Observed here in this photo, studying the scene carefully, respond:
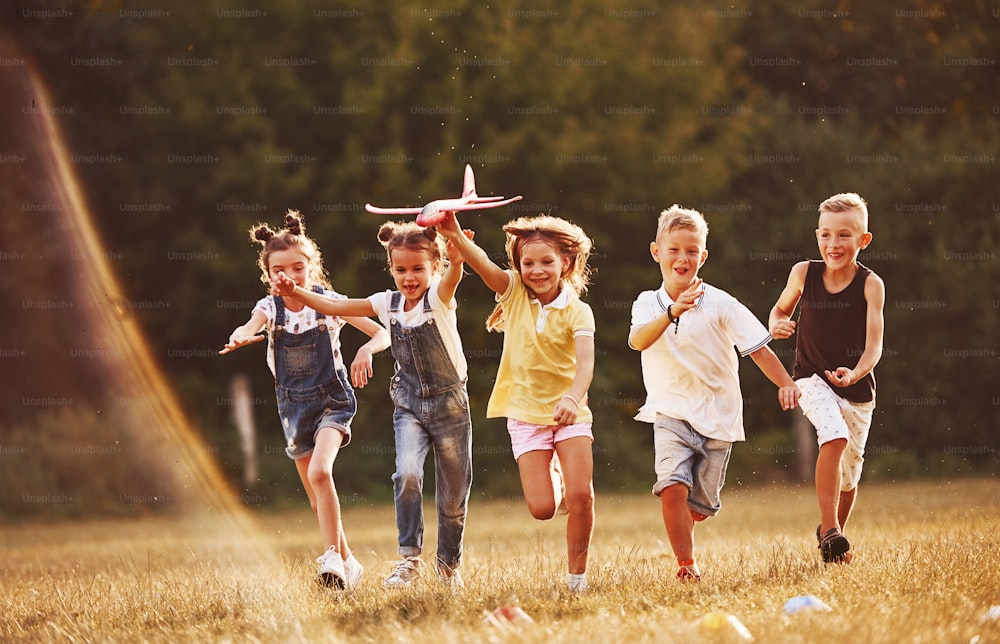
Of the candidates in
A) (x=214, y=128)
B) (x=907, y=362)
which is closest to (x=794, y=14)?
(x=907, y=362)

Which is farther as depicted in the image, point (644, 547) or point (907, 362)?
point (907, 362)

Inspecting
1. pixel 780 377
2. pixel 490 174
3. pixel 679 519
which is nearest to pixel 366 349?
pixel 679 519

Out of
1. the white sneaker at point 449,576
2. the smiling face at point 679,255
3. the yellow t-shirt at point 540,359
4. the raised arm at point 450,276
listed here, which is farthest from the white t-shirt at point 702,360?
the white sneaker at point 449,576

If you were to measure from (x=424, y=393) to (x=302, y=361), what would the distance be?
3.16 feet

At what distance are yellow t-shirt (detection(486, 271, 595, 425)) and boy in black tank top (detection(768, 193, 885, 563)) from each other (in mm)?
1233

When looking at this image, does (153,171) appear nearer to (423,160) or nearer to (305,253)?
(423,160)

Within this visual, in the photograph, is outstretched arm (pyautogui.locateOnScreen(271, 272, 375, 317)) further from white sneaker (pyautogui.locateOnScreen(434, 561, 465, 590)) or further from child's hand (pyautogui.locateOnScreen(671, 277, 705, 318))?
child's hand (pyautogui.locateOnScreen(671, 277, 705, 318))

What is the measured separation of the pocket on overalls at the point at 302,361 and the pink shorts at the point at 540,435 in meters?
1.46

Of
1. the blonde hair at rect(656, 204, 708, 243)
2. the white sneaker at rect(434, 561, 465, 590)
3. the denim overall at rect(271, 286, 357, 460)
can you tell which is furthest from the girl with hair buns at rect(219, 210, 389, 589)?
the blonde hair at rect(656, 204, 708, 243)

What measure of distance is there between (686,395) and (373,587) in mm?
2062

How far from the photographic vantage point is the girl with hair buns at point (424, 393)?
7.43m

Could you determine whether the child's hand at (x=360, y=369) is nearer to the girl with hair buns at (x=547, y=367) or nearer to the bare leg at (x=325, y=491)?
the bare leg at (x=325, y=491)

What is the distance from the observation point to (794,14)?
28953mm

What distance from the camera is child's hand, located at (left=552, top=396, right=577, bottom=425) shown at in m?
6.80
